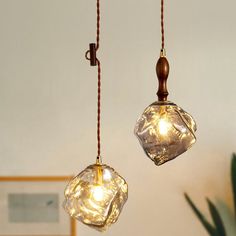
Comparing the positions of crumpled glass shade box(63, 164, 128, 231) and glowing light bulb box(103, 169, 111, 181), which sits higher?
glowing light bulb box(103, 169, 111, 181)

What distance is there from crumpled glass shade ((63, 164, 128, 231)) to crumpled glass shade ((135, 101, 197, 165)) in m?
0.10

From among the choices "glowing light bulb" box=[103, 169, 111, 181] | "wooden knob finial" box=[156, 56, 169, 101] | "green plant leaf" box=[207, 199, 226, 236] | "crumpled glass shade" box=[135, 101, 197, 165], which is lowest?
"green plant leaf" box=[207, 199, 226, 236]

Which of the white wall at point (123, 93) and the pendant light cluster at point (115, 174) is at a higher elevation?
the white wall at point (123, 93)

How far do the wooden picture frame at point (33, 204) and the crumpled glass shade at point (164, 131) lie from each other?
74cm

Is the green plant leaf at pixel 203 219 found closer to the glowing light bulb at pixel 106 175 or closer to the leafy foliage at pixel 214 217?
the leafy foliage at pixel 214 217

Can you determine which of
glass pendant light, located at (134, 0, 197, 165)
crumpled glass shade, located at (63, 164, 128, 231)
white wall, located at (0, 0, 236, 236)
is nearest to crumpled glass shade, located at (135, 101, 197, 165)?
glass pendant light, located at (134, 0, 197, 165)

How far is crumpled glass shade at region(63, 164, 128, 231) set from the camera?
75 cm

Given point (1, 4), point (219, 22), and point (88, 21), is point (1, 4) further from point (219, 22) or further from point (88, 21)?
point (219, 22)

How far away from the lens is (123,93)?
1.45 m

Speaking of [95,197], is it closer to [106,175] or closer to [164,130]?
[106,175]

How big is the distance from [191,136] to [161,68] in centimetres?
16

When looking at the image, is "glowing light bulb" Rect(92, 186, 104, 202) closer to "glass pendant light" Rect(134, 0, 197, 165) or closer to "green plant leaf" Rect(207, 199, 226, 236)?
"glass pendant light" Rect(134, 0, 197, 165)

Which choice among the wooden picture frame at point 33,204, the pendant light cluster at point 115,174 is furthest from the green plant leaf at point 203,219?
the pendant light cluster at point 115,174

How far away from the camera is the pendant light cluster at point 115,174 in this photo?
0.75 m
